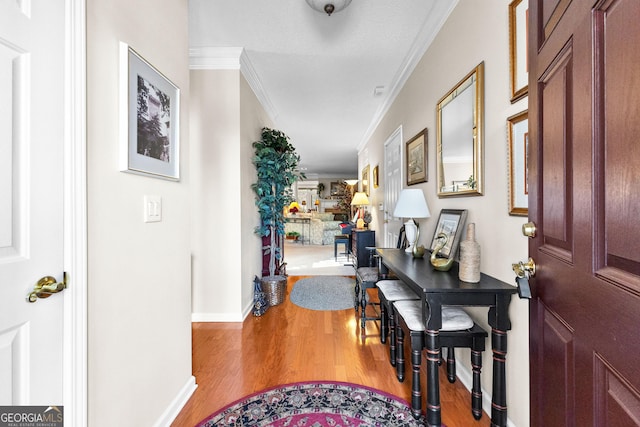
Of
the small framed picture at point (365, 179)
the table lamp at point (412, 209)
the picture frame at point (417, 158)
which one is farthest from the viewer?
the small framed picture at point (365, 179)

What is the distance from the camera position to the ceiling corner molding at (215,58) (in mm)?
2512

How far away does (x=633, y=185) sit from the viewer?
42 centimetres

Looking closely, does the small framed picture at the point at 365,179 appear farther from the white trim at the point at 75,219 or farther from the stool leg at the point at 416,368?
the white trim at the point at 75,219

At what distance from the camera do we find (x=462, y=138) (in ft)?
5.68

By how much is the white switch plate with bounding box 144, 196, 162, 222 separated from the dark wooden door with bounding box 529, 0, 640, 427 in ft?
5.10

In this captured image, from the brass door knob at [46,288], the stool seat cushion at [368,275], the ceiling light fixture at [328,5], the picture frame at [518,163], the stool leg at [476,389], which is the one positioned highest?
the ceiling light fixture at [328,5]

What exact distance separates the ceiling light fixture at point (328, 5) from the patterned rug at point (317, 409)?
253 centimetres

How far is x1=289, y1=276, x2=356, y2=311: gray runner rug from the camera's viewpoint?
3118 mm

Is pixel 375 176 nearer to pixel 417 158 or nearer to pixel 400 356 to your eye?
pixel 417 158

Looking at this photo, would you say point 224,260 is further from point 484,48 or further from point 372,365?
point 484,48

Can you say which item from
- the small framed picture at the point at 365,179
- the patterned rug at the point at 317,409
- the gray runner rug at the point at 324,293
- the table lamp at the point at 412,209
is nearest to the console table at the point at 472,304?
Answer: the patterned rug at the point at 317,409

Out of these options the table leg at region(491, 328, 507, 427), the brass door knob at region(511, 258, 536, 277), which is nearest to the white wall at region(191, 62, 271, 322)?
the table leg at region(491, 328, 507, 427)

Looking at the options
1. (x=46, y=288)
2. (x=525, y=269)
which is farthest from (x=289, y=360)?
(x=525, y=269)

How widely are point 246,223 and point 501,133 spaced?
2.41 meters
